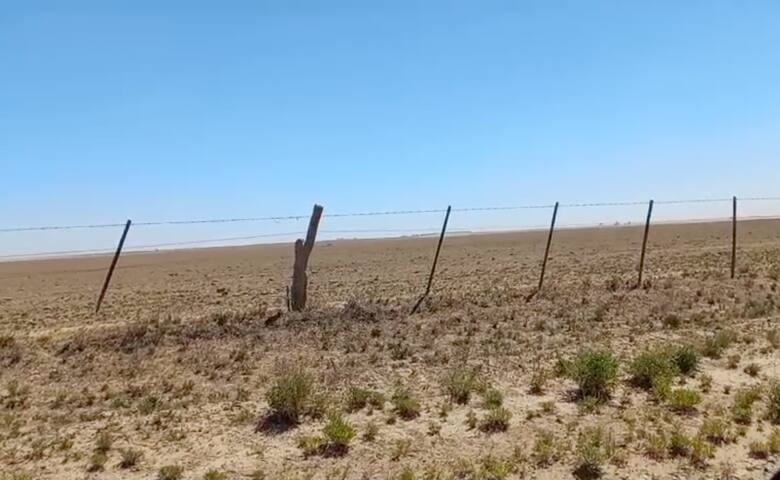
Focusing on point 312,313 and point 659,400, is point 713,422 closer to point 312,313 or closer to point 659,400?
point 659,400

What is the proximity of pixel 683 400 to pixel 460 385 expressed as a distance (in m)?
2.46

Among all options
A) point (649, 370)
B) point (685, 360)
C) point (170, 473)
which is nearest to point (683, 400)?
point (649, 370)

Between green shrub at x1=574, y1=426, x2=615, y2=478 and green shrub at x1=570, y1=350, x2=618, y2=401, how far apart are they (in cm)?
111

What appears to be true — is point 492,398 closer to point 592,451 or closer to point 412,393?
point 412,393

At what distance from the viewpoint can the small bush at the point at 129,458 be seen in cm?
624

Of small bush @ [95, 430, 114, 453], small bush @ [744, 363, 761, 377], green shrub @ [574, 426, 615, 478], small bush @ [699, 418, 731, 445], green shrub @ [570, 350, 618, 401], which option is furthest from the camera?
small bush @ [744, 363, 761, 377]

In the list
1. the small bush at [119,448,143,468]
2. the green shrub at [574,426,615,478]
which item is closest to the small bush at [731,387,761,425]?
the green shrub at [574,426,615,478]

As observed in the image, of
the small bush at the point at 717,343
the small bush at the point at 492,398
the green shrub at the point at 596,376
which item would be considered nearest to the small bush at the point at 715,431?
the green shrub at the point at 596,376

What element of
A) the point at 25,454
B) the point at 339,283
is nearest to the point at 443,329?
the point at 25,454

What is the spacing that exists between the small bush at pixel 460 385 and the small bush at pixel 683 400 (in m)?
2.22

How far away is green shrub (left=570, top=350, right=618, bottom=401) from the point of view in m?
7.84

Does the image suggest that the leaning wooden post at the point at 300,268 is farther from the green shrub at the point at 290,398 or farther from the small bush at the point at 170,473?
the small bush at the point at 170,473

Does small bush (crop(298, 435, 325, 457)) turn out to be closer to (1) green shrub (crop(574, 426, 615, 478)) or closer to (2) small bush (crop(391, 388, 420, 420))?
(2) small bush (crop(391, 388, 420, 420))

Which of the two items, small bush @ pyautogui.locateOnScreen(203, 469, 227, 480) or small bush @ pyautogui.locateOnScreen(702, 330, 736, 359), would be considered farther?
small bush @ pyautogui.locateOnScreen(702, 330, 736, 359)
